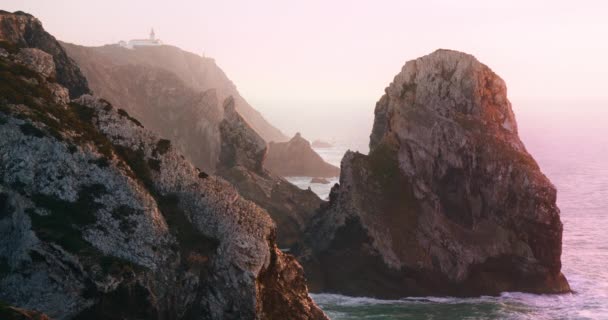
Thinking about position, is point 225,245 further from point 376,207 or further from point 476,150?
point 476,150

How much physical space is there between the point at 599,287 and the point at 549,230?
290 inches

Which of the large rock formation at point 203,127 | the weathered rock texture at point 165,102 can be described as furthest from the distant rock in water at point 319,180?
the weathered rock texture at point 165,102

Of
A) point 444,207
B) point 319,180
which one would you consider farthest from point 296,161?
point 444,207

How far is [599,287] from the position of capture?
63.5m

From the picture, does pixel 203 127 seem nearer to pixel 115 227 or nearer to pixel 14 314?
pixel 115 227

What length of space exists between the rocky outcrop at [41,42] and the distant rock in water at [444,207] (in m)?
26.3

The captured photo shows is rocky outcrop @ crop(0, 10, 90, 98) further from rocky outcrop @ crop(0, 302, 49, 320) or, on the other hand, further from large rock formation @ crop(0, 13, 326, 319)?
rocky outcrop @ crop(0, 302, 49, 320)

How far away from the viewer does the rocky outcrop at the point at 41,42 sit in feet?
182

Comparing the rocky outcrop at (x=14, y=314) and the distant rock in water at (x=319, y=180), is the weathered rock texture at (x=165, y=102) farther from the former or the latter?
the rocky outcrop at (x=14, y=314)

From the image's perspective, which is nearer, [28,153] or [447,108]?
[28,153]

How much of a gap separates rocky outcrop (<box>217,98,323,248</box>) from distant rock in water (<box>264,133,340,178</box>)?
146 feet

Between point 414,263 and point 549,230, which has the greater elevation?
point 549,230

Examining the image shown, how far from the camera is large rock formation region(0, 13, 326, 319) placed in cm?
3250

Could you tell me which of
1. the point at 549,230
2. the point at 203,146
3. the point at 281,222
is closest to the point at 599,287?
the point at 549,230
